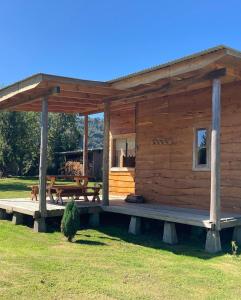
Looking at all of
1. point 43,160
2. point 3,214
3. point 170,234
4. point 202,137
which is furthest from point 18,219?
point 202,137

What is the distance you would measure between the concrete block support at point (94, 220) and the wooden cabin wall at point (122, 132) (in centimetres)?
253

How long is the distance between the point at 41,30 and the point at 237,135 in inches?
888

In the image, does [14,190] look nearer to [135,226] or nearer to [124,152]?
[124,152]

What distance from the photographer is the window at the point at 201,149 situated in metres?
10.2

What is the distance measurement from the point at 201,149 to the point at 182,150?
578mm

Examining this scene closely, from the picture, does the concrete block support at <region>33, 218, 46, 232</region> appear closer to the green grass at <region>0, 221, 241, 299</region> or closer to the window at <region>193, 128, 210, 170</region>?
the green grass at <region>0, 221, 241, 299</region>

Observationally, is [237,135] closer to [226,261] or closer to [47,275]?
[226,261]

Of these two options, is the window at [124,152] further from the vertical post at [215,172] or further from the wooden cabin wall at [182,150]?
the vertical post at [215,172]

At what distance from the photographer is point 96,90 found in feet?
33.2

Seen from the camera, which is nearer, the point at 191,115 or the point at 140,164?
the point at 191,115

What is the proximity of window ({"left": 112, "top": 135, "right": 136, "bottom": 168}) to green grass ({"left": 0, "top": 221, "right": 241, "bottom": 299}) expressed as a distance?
176 inches

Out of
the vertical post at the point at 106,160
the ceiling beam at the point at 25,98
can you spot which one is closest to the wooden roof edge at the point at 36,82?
the ceiling beam at the point at 25,98

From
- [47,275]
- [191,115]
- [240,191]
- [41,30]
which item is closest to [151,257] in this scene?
[47,275]

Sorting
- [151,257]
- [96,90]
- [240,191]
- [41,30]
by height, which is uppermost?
[41,30]
